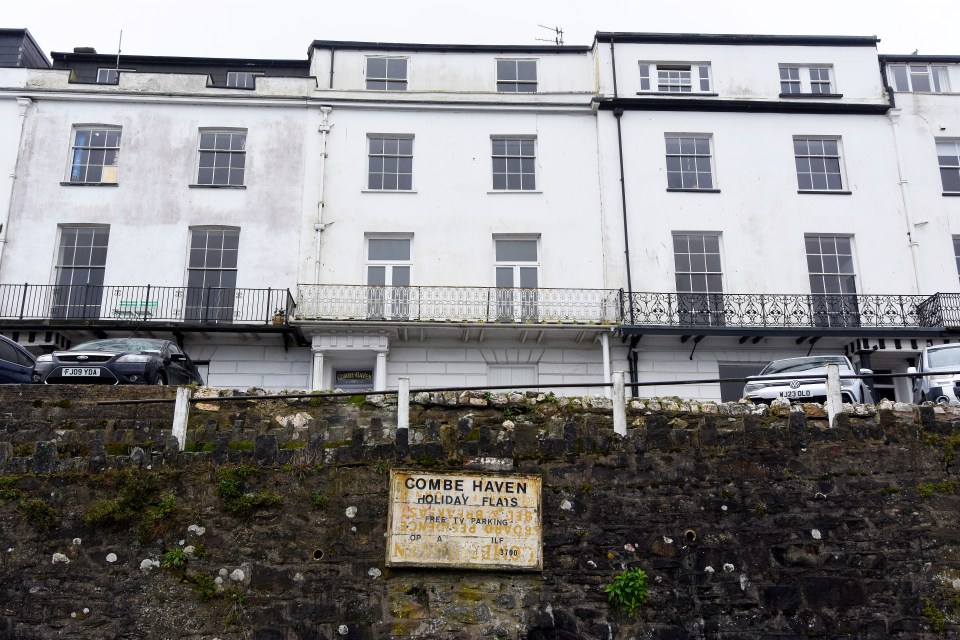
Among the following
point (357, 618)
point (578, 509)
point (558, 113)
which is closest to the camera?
point (357, 618)

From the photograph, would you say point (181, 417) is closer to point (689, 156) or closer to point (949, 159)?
point (689, 156)

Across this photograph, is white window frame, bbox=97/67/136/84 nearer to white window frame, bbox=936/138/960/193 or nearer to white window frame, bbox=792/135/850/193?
white window frame, bbox=792/135/850/193

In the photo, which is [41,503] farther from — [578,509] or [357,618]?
[578,509]

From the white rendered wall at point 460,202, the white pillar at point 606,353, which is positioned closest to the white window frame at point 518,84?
the white rendered wall at point 460,202

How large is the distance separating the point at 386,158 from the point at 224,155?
3.90m

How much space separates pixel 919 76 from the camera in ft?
76.5

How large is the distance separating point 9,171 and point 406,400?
49.4 feet

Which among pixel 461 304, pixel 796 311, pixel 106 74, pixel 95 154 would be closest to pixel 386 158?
pixel 461 304

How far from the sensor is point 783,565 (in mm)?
10258

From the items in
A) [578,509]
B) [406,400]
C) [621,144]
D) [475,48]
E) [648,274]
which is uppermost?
[475,48]

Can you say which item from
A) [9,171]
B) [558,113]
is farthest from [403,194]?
[9,171]

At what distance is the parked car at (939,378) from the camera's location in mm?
14227

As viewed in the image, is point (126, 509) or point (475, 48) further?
point (475, 48)

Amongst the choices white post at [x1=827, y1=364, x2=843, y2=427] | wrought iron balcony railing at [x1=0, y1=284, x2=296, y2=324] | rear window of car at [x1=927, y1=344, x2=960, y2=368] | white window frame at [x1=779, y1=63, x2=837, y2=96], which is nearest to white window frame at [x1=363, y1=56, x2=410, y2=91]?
wrought iron balcony railing at [x1=0, y1=284, x2=296, y2=324]
